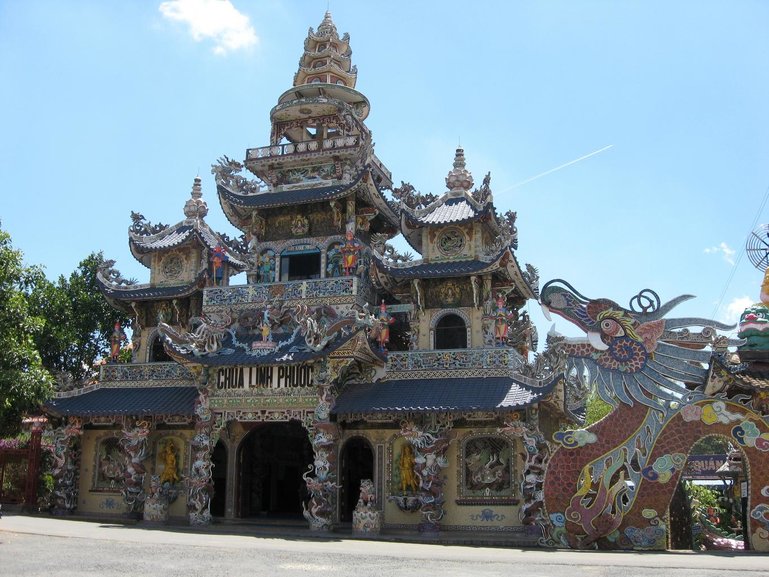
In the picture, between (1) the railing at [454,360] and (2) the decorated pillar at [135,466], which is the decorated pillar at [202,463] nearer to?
(2) the decorated pillar at [135,466]

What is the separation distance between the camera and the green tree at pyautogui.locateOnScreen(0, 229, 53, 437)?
A: 16.6 meters

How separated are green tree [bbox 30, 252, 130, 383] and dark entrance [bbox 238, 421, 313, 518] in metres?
9.41

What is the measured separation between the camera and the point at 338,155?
24375 mm

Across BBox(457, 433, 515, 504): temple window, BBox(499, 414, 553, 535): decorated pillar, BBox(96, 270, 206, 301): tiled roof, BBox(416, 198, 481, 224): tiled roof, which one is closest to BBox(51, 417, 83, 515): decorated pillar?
BBox(96, 270, 206, 301): tiled roof

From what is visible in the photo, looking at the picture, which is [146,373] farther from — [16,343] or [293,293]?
[16,343]

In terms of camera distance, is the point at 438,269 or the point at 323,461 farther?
the point at 438,269

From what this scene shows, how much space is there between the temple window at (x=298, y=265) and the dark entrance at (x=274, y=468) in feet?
14.6

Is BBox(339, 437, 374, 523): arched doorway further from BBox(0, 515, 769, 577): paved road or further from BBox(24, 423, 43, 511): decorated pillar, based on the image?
BBox(24, 423, 43, 511): decorated pillar

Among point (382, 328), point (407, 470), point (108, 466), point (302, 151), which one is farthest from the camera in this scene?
point (302, 151)

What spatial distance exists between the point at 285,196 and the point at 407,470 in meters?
8.84

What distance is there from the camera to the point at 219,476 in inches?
923

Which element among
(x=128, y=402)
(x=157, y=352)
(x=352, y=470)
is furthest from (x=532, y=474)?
(x=157, y=352)

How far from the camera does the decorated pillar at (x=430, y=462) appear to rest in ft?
62.9

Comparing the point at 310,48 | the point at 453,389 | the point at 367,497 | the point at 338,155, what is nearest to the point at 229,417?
the point at 367,497
